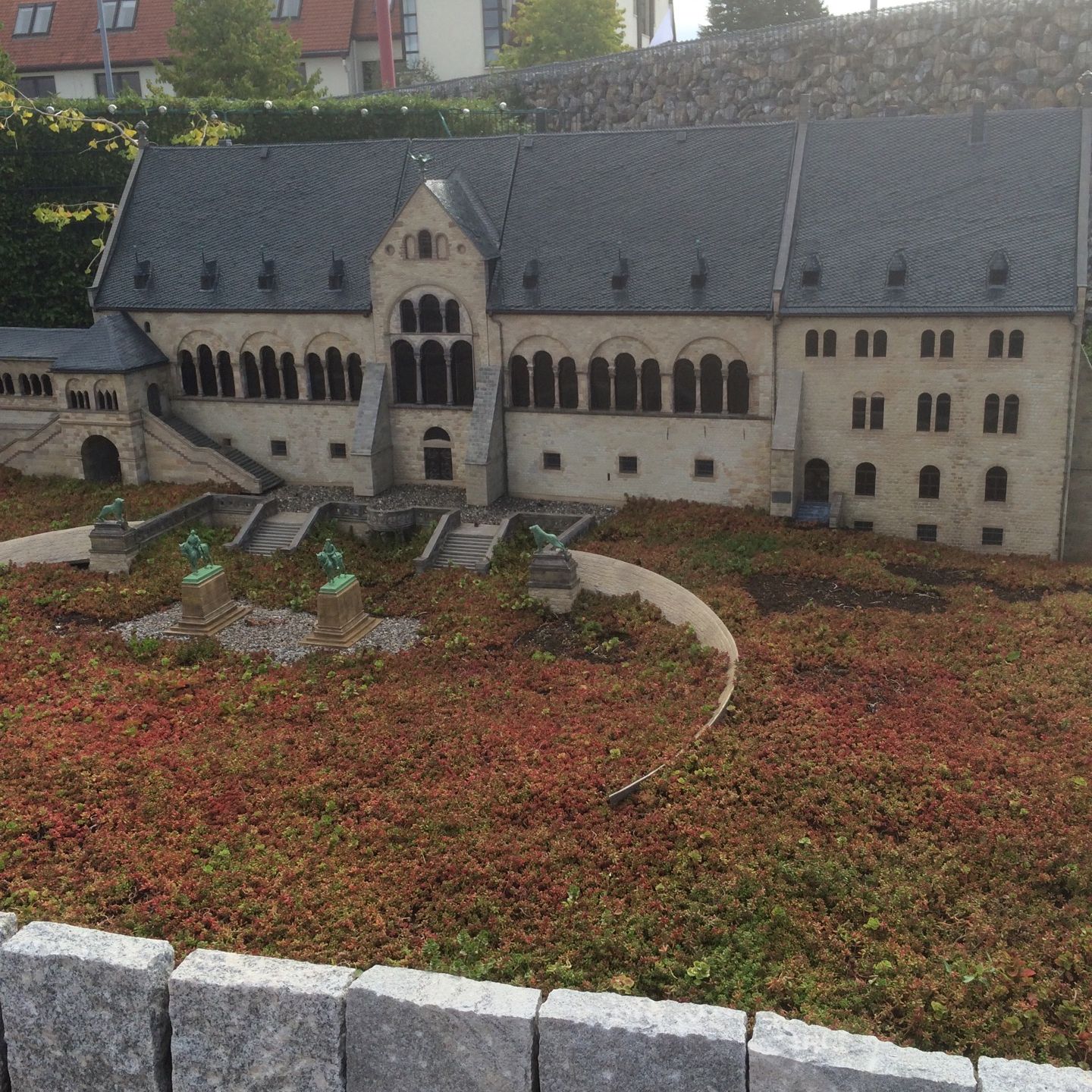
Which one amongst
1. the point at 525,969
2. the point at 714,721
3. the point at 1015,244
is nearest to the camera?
the point at 525,969

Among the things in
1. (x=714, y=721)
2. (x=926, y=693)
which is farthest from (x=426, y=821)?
(x=926, y=693)

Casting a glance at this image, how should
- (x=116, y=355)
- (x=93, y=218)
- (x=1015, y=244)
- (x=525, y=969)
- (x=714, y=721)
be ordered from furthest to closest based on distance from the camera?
(x=93, y=218) → (x=116, y=355) → (x=1015, y=244) → (x=714, y=721) → (x=525, y=969)

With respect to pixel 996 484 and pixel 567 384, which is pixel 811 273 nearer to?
pixel 996 484

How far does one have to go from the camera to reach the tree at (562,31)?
79.3 meters

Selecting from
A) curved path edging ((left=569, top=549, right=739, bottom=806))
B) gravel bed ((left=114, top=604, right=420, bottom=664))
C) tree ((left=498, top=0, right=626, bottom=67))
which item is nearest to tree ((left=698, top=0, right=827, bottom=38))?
tree ((left=498, top=0, right=626, bottom=67))

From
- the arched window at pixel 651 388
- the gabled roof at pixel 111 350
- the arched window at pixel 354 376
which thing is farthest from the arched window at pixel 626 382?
the gabled roof at pixel 111 350

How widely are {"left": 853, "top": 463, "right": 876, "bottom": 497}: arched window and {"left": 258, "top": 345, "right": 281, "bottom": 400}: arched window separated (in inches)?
1002

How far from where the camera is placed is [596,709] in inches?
1197

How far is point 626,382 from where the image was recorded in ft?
158

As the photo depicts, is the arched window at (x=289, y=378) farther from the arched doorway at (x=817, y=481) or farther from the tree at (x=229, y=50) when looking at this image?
the tree at (x=229, y=50)

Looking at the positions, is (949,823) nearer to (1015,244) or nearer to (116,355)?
(1015,244)

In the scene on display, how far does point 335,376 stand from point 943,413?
84.1 feet

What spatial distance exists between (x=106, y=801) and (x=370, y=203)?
34157 mm

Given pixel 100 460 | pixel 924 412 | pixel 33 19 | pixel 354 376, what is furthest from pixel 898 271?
pixel 33 19
